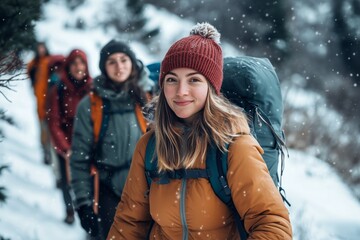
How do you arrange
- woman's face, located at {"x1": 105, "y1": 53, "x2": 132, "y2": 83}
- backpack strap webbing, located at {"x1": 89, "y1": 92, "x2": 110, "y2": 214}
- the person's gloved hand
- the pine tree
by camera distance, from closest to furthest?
the pine tree → backpack strap webbing, located at {"x1": 89, "y1": 92, "x2": 110, "y2": 214} → the person's gloved hand → woman's face, located at {"x1": 105, "y1": 53, "x2": 132, "y2": 83}

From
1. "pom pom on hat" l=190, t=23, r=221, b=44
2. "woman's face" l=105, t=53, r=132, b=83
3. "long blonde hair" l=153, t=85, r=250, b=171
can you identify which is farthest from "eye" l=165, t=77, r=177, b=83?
"woman's face" l=105, t=53, r=132, b=83

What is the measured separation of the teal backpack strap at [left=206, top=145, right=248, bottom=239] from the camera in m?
1.69

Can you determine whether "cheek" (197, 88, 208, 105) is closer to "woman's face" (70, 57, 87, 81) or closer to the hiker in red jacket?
the hiker in red jacket

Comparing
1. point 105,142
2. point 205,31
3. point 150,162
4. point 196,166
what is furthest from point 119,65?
point 196,166

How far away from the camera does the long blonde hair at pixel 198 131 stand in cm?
177

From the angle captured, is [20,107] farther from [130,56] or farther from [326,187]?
[326,187]

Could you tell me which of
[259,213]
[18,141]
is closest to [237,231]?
[259,213]

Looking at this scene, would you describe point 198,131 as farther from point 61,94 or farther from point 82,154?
point 61,94

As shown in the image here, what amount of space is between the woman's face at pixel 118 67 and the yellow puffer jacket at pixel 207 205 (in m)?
1.45

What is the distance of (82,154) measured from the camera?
3.23 meters

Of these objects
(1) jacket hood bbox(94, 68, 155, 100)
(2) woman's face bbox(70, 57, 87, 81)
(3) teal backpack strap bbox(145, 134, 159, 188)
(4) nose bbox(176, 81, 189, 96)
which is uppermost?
(2) woman's face bbox(70, 57, 87, 81)

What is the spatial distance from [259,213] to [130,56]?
2154 millimetres

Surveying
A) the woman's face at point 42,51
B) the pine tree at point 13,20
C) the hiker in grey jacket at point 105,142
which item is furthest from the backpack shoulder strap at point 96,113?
the woman's face at point 42,51

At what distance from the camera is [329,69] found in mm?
26609
